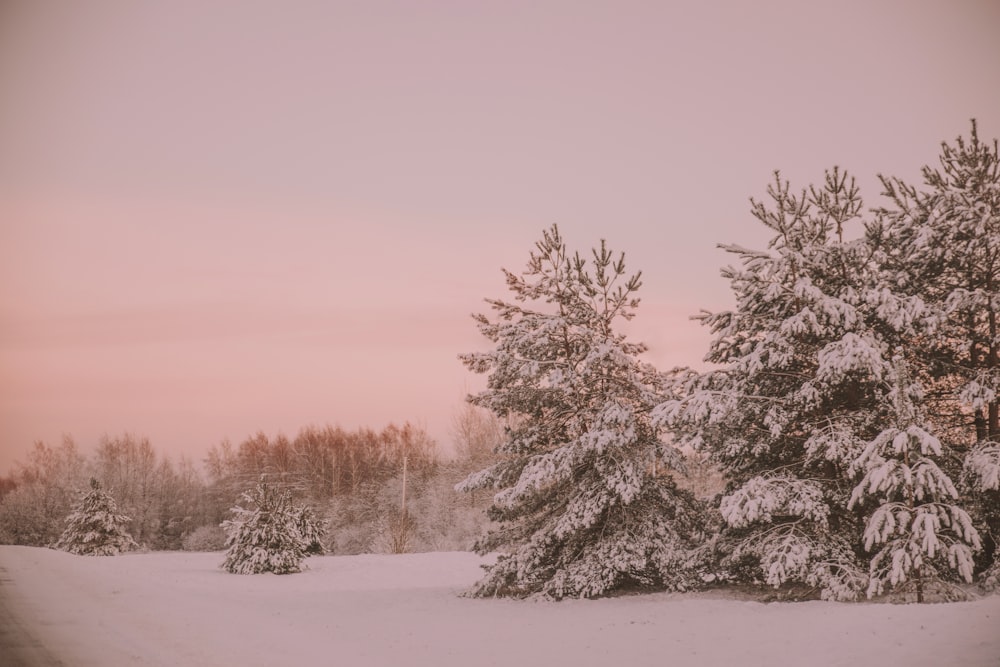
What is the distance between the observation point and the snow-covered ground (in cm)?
959

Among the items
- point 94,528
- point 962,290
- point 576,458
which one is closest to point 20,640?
point 576,458

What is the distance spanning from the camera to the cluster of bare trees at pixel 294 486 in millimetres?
54562

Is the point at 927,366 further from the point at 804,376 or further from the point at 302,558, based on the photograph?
the point at 302,558

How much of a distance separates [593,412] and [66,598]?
12.4 m

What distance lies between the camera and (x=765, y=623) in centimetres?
1149

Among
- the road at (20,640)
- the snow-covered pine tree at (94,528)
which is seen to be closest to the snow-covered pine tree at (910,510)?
the road at (20,640)

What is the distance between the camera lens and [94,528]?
125 feet

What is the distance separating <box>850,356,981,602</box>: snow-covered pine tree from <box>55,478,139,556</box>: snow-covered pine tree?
38.9 m

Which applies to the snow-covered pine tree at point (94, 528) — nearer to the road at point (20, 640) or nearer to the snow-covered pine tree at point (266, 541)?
the snow-covered pine tree at point (266, 541)

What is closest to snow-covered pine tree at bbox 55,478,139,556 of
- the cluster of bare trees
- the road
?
the cluster of bare trees

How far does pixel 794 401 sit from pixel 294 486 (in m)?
56.2

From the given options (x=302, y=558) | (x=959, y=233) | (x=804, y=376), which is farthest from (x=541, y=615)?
(x=302, y=558)

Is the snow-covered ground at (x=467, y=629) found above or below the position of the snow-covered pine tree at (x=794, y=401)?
below

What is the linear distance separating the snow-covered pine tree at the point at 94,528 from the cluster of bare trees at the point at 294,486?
10.1 m
